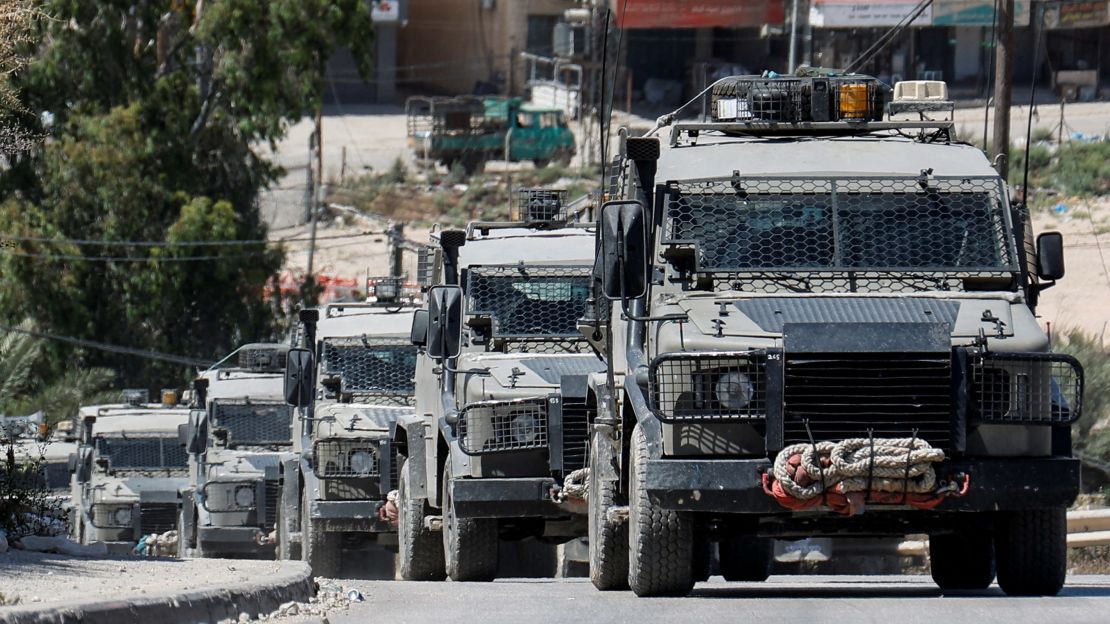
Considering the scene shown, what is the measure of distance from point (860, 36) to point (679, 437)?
41.9 m

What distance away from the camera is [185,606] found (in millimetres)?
9492

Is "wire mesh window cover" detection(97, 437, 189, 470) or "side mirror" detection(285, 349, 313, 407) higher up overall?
"side mirror" detection(285, 349, 313, 407)

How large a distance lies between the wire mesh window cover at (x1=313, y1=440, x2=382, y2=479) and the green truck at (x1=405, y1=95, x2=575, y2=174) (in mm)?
34302

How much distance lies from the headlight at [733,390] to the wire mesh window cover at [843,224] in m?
1.10

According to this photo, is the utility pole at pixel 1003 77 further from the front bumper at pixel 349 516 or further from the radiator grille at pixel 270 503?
the radiator grille at pixel 270 503

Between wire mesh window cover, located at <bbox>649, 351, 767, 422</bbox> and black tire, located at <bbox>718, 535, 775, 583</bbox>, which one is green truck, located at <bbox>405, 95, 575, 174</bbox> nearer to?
black tire, located at <bbox>718, 535, 775, 583</bbox>

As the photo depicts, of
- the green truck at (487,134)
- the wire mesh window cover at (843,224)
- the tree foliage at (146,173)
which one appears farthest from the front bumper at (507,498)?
the green truck at (487,134)

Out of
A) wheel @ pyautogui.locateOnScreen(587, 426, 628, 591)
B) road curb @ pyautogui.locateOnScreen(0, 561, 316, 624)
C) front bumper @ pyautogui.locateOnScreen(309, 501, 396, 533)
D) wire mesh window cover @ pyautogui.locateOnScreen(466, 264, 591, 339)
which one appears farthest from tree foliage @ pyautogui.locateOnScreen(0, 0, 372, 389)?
road curb @ pyautogui.locateOnScreen(0, 561, 316, 624)

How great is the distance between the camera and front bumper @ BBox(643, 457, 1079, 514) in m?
10.4

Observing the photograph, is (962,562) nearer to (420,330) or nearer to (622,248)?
(622,248)

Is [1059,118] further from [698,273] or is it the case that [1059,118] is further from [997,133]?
[698,273]

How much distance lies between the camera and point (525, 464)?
14.3 meters

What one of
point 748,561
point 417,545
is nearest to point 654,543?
point 748,561

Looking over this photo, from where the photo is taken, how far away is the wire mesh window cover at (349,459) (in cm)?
1930
